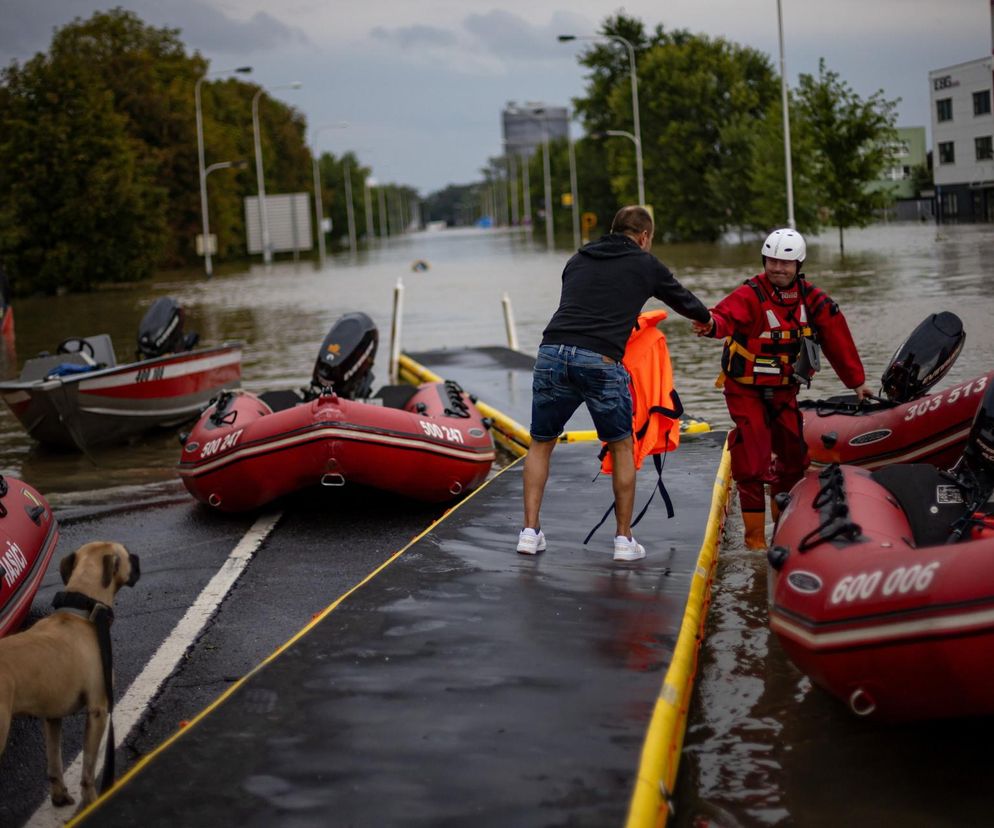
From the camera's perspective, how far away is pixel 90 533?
33.2ft

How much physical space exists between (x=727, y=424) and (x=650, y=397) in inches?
231

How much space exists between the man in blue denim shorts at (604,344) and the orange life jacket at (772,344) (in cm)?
94

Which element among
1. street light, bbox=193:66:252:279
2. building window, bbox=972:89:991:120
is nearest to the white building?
building window, bbox=972:89:991:120

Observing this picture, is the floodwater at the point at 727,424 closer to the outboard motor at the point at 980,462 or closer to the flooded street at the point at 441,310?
the flooded street at the point at 441,310

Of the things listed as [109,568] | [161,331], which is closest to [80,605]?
[109,568]

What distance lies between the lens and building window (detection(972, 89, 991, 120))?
63.7m

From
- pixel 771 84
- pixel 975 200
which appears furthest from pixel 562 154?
pixel 975 200

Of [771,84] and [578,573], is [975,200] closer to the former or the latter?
[771,84]

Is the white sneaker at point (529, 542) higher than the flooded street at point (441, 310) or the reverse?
the reverse

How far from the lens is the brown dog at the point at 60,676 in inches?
184

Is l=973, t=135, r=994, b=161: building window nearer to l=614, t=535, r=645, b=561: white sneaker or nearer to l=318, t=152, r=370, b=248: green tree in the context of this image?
l=614, t=535, r=645, b=561: white sneaker

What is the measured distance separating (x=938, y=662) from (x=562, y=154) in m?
119

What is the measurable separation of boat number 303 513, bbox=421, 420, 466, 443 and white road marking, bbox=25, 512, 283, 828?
1.42 meters

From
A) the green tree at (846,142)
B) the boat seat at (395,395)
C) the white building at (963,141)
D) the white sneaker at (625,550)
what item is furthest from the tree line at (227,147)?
the white sneaker at (625,550)
